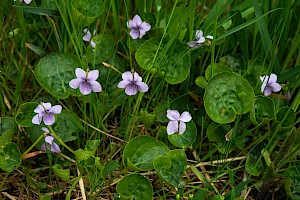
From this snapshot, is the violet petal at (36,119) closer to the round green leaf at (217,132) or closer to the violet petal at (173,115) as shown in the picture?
the violet petal at (173,115)

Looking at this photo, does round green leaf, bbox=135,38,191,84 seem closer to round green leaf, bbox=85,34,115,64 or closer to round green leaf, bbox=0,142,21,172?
round green leaf, bbox=85,34,115,64

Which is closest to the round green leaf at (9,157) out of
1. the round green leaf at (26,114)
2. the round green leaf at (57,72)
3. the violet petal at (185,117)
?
the round green leaf at (26,114)

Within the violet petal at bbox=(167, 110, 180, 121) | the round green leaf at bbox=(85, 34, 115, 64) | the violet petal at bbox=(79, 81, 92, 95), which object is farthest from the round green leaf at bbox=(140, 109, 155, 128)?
the round green leaf at bbox=(85, 34, 115, 64)

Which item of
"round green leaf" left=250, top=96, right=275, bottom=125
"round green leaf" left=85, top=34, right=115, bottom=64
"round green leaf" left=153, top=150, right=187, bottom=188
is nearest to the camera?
"round green leaf" left=153, top=150, right=187, bottom=188

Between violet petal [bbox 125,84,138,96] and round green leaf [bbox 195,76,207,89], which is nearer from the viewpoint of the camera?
violet petal [bbox 125,84,138,96]

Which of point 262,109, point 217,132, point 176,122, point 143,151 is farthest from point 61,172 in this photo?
point 262,109

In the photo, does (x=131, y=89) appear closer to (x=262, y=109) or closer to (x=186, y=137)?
(x=186, y=137)

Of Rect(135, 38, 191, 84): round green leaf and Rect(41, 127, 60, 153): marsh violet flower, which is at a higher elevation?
Rect(135, 38, 191, 84): round green leaf
